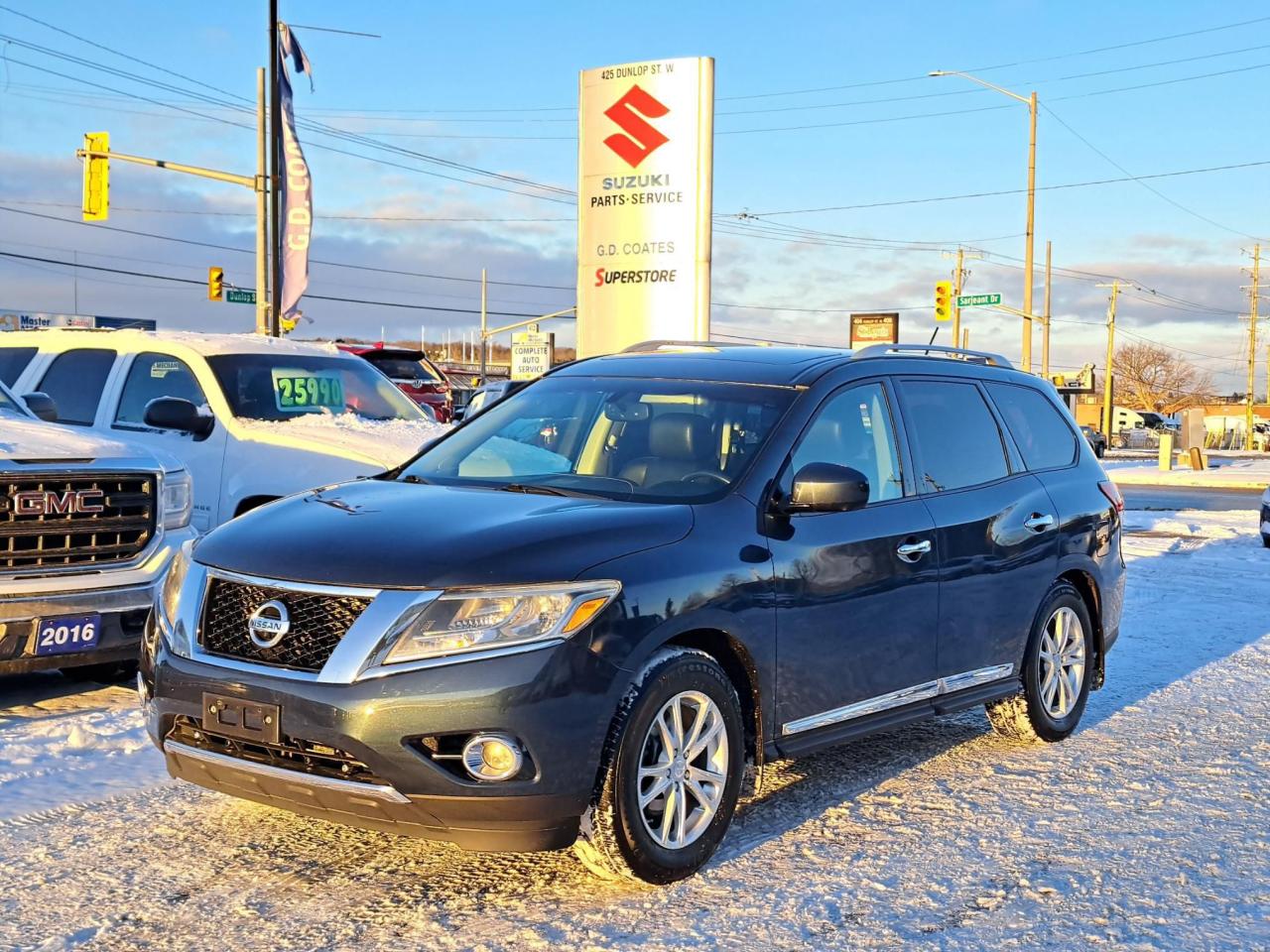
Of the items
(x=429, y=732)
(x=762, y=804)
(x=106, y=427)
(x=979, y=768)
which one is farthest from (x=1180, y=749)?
(x=106, y=427)

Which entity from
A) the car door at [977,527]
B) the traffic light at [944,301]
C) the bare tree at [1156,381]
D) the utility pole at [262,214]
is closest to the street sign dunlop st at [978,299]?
the traffic light at [944,301]

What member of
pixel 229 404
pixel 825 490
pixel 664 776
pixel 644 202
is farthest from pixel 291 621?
pixel 644 202

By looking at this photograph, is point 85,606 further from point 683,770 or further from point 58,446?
point 683,770

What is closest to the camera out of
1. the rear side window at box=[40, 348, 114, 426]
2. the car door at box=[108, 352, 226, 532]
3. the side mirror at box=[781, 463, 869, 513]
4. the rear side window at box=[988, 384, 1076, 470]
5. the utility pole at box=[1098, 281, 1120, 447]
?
the side mirror at box=[781, 463, 869, 513]

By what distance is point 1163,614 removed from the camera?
1038cm

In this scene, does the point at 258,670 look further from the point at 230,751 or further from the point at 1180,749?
the point at 1180,749

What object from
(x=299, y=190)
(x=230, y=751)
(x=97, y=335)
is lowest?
(x=230, y=751)

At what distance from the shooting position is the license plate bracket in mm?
4062

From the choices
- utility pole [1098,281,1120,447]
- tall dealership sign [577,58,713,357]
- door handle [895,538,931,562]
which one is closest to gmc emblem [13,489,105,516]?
door handle [895,538,931,562]

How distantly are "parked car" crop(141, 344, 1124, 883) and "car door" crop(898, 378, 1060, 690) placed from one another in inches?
0.6

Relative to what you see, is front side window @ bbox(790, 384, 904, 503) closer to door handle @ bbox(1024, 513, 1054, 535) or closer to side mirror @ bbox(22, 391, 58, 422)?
door handle @ bbox(1024, 513, 1054, 535)

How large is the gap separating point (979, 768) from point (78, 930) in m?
3.78

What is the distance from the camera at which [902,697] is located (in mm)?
5461

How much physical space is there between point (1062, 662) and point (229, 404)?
18.7 feet
